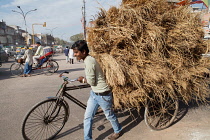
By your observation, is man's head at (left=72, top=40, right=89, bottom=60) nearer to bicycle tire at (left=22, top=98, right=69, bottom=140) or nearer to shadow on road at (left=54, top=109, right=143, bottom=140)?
bicycle tire at (left=22, top=98, right=69, bottom=140)

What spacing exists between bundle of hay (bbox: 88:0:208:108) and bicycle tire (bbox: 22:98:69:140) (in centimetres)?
92

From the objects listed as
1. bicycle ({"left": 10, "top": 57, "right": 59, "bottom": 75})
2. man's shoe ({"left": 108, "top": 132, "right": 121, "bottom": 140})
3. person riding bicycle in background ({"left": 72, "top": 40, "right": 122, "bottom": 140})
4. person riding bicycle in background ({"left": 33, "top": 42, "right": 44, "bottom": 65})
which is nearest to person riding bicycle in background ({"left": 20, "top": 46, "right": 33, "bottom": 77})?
person riding bicycle in background ({"left": 33, "top": 42, "right": 44, "bottom": 65})

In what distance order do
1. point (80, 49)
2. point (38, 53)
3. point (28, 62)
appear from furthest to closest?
1. point (38, 53)
2. point (28, 62)
3. point (80, 49)

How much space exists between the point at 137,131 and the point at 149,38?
5.36 feet

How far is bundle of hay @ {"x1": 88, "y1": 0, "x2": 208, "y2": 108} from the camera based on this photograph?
221 centimetres

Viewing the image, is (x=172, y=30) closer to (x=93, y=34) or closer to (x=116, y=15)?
(x=116, y=15)

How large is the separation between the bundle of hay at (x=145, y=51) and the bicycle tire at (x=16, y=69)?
6.55 metres

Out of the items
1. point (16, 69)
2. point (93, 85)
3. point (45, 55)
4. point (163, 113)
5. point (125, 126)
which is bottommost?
point (125, 126)

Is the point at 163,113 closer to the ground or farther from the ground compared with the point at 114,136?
farther from the ground

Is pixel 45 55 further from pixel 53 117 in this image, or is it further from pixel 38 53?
pixel 53 117

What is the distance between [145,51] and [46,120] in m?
1.94

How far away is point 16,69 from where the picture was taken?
768 centimetres

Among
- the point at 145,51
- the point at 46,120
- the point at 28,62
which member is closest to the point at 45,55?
the point at 28,62

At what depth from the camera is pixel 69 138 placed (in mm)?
2439
